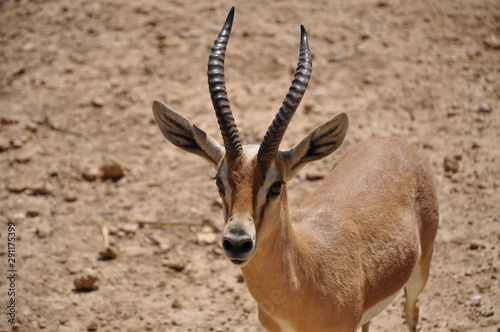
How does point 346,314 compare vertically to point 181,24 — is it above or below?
above

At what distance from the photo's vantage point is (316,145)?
5.28m

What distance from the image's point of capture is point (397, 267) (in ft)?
19.7

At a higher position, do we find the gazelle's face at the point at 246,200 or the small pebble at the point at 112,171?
the gazelle's face at the point at 246,200

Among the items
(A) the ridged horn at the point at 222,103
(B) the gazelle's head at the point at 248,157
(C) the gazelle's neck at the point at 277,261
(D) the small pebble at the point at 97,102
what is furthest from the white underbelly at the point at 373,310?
(D) the small pebble at the point at 97,102

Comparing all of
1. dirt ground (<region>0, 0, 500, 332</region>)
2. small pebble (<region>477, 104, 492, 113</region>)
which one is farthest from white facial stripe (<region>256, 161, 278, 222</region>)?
small pebble (<region>477, 104, 492, 113</region>)

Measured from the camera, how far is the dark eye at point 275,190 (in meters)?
4.88

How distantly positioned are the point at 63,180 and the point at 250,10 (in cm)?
548

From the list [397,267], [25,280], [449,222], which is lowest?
[25,280]

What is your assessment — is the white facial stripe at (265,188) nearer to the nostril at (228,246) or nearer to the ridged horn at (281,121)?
the ridged horn at (281,121)

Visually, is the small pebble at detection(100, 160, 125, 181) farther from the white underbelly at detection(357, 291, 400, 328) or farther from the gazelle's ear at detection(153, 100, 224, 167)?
the white underbelly at detection(357, 291, 400, 328)

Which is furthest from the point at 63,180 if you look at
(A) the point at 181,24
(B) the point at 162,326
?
(A) the point at 181,24

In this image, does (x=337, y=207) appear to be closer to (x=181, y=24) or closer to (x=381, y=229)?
(x=381, y=229)

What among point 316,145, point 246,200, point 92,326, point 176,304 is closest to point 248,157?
point 246,200

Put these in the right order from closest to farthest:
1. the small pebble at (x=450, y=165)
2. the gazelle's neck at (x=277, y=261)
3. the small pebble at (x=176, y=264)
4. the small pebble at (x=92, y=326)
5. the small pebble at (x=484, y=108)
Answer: the gazelle's neck at (x=277, y=261), the small pebble at (x=92, y=326), the small pebble at (x=176, y=264), the small pebble at (x=450, y=165), the small pebble at (x=484, y=108)
